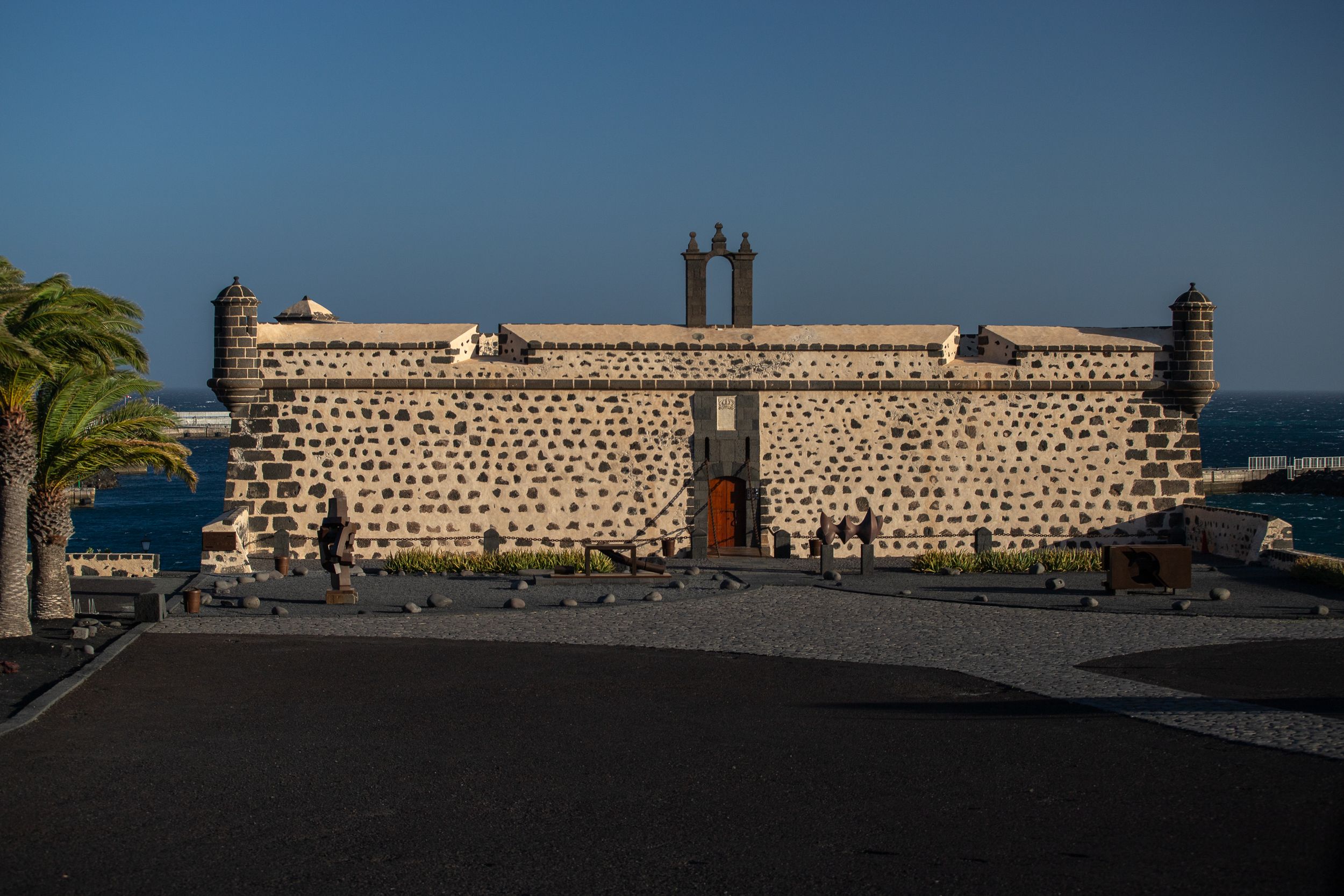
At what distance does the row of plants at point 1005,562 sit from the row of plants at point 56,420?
448 inches

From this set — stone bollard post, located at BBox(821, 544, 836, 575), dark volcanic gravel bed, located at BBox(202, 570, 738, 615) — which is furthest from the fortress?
stone bollard post, located at BBox(821, 544, 836, 575)

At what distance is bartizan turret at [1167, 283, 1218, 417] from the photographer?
23.0 metres

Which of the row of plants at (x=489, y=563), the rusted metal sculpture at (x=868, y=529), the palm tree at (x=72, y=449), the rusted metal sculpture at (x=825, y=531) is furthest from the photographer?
the row of plants at (x=489, y=563)

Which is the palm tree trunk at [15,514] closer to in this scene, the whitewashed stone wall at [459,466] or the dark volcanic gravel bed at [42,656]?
the dark volcanic gravel bed at [42,656]

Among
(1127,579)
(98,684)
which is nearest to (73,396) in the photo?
(98,684)

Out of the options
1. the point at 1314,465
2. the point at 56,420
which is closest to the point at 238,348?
the point at 56,420

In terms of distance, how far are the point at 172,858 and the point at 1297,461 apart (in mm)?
81981

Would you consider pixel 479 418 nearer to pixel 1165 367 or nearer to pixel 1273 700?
pixel 1165 367

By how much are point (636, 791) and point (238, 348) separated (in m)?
15.9

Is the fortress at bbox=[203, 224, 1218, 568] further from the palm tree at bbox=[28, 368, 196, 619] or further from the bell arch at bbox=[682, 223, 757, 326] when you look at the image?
the palm tree at bbox=[28, 368, 196, 619]

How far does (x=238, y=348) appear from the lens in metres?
22.0

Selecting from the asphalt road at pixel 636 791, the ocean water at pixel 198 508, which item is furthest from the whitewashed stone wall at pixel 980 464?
the ocean water at pixel 198 508

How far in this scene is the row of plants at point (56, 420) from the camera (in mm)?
14867

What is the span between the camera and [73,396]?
1670 cm
